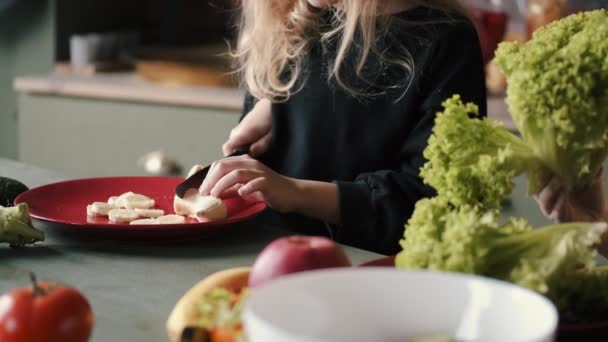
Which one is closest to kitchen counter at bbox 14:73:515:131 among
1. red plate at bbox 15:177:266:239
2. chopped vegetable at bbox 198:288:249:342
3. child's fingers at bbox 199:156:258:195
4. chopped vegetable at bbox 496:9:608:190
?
red plate at bbox 15:177:266:239

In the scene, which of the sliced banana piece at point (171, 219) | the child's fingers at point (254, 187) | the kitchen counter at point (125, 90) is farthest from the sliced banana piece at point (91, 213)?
the kitchen counter at point (125, 90)

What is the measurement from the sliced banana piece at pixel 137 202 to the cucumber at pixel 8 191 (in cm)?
18

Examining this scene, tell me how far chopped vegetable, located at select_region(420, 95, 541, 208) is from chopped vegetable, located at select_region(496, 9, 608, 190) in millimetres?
27

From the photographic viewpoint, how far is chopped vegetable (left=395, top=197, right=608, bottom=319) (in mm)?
860

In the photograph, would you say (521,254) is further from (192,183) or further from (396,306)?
(192,183)

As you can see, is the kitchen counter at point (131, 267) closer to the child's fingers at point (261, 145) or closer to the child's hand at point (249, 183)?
the child's hand at point (249, 183)

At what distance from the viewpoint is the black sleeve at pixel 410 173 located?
60.4 inches

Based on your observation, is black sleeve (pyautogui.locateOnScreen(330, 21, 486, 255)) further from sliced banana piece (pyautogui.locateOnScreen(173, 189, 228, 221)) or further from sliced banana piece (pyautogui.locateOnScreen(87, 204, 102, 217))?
sliced banana piece (pyautogui.locateOnScreen(87, 204, 102, 217))

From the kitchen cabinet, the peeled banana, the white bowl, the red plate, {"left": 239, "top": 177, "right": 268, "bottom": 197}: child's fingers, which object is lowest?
the kitchen cabinet

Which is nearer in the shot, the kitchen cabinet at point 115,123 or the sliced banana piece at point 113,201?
the sliced banana piece at point 113,201

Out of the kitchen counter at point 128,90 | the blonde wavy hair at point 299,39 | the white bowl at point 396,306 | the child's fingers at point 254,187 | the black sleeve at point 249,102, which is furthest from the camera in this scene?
the kitchen counter at point 128,90

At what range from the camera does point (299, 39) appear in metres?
1.74

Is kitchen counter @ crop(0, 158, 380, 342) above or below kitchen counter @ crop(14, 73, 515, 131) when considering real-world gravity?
above

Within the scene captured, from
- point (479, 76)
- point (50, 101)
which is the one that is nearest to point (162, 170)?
point (50, 101)
